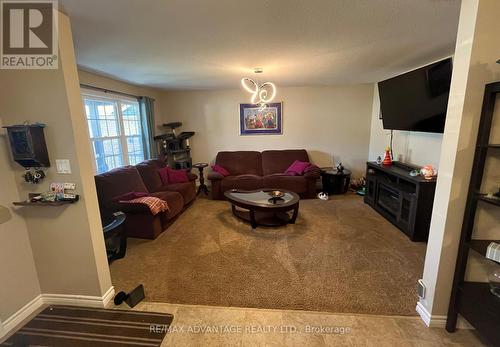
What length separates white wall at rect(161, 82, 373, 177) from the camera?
5.01 m

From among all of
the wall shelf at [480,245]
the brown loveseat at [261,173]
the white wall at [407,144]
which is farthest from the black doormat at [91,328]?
the white wall at [407,144]

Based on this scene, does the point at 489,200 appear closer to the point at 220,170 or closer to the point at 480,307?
the point at 480,307

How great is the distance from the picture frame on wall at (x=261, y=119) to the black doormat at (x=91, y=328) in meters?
4.11

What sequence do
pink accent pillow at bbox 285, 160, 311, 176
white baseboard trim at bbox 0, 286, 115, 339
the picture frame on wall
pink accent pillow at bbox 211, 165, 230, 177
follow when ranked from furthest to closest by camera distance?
the picture frame on wall, pink accent pillow at bbox 211, 165, 230, 177, pink accent pillow at bbox 285, 160, 311, 176, white baseboard trim at bbox 0, 286, 115, 339

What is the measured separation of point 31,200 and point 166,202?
1554 millimetres

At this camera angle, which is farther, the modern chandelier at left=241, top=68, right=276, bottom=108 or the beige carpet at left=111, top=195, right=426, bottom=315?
the modern chandelier at left=241, top=68, right=276, bottom=108

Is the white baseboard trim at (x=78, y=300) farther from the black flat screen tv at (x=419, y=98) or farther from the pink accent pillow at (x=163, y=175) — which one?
the black flat screen tv at (x=419, y=98)

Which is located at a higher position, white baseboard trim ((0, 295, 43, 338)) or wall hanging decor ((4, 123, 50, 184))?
wall hanging decor ((4, 123, 50, 184))

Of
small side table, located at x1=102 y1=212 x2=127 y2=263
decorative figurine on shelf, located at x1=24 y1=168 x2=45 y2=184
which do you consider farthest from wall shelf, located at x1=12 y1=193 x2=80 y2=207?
small side table, located at x1=102 y1=212 x2=127 y2=263

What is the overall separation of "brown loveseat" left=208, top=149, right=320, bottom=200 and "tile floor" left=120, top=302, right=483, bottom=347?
9.22 ft

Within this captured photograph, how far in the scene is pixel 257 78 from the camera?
4.00 metres

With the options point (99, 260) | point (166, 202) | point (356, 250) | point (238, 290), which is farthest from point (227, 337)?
point (166, 202)

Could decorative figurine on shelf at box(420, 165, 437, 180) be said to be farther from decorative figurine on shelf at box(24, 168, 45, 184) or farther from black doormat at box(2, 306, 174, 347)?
decorative figurine on shelf at box(24, 168, 45, 184)

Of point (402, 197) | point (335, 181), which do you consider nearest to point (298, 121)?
point (335, 181)
